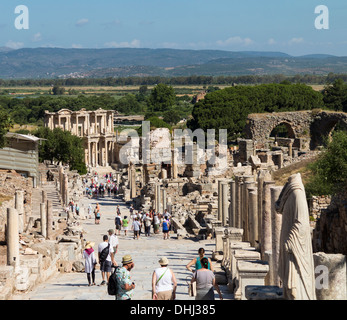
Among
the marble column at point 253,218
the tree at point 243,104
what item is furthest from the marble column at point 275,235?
the tree at point 243,104

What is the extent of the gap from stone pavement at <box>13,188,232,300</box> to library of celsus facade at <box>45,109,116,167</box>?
53770mm

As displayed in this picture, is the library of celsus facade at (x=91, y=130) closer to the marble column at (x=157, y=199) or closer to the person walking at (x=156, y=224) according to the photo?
the marble column at (x=157, y=199)

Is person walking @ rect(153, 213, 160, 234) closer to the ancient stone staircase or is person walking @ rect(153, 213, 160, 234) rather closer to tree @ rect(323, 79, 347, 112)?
the ancient stone staircase

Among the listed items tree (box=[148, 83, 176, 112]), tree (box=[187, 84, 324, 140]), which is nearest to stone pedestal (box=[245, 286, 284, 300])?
tree (box=[187, 84, 324, 140])

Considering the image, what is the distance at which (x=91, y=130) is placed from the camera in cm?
8856

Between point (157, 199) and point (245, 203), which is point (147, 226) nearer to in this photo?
point (157, 199)

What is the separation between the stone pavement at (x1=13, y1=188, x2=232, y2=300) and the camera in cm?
1191

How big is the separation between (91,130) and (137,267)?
241ft

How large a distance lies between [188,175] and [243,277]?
101 feet

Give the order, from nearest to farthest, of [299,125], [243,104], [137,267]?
[137,267] → [299,125] → [243,104]

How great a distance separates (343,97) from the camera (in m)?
77.1

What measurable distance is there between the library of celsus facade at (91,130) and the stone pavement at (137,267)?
5377cm

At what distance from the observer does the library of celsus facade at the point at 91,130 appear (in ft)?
277

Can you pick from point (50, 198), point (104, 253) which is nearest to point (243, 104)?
point (50, 198)
